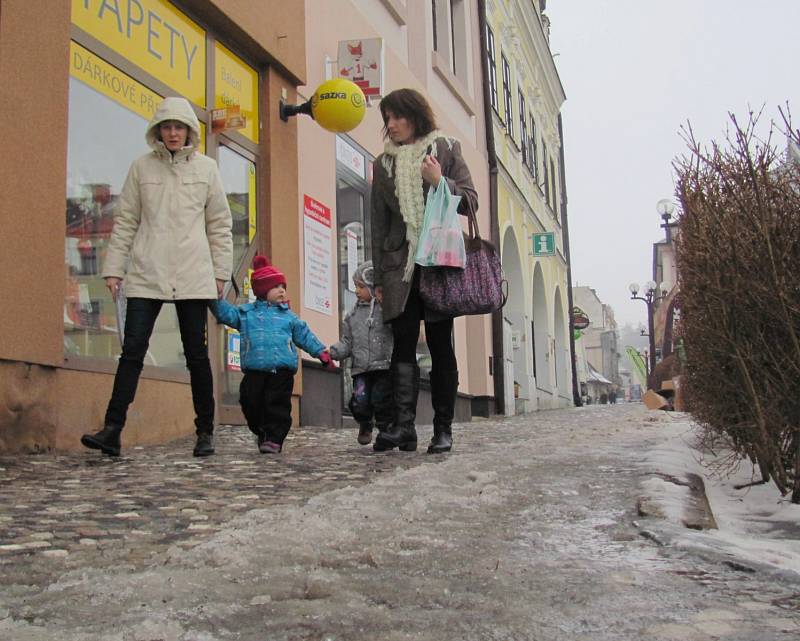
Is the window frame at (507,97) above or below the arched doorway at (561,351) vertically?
above

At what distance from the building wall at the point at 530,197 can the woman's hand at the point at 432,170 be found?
44.2 ft

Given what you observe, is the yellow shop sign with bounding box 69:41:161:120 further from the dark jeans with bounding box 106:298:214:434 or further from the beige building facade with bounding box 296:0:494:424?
the beige building facade with bounding box 296:0:494:424

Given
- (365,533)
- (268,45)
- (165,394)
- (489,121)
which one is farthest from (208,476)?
(489,121)

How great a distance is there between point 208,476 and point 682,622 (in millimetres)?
2710

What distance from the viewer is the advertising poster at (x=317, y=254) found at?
8641 mm

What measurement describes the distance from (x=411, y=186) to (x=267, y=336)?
3.92 ft

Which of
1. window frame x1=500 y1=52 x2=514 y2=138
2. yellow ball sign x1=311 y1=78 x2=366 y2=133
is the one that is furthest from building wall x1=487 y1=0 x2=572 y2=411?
yellow ball sign x1=311 y1=78 x2=366 y2=133

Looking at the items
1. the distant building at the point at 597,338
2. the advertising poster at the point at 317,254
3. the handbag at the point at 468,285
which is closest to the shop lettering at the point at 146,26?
the advertising poster at the point at 317,254

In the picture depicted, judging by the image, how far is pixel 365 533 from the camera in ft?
9.18

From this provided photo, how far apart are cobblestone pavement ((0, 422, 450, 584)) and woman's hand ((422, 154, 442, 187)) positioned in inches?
55.0

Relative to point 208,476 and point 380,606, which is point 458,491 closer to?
point 208,476

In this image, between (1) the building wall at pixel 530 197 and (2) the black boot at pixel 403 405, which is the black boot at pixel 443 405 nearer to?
(2) the black boot at pixel 403 405

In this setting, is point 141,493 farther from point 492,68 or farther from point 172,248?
point 492,68

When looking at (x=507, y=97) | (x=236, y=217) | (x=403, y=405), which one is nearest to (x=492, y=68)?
(x=507, y=97)
